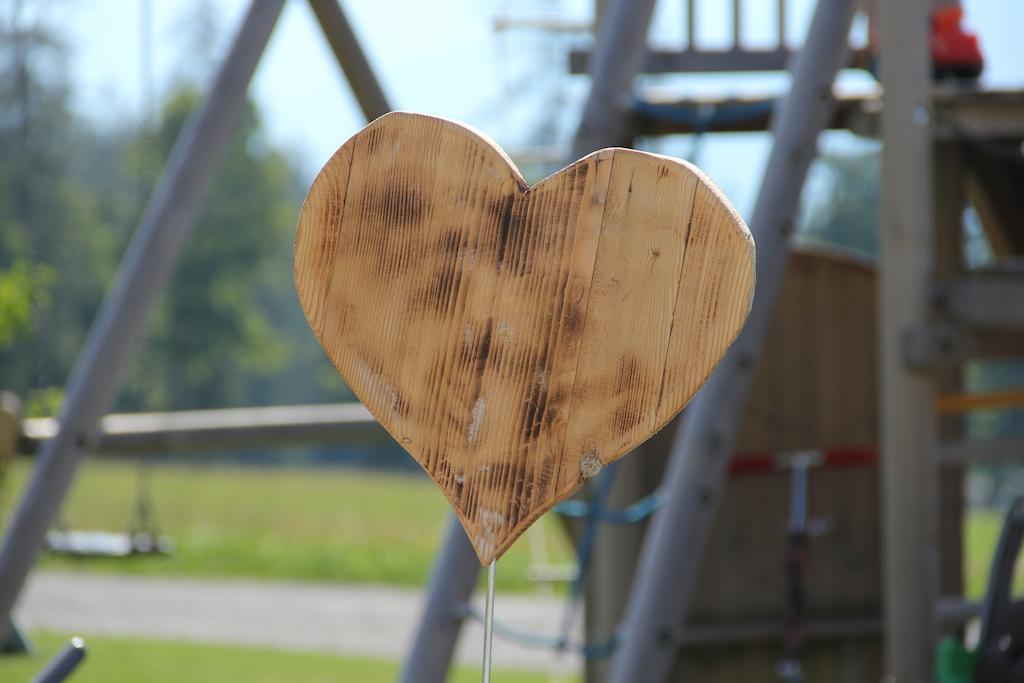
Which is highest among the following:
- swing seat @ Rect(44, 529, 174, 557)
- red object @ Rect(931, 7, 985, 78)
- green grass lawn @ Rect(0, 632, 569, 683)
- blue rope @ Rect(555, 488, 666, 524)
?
red object @ Rect(931, 7, 985, 78)

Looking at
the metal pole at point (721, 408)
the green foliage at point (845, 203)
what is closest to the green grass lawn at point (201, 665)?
the metal pole at point (721, 408)

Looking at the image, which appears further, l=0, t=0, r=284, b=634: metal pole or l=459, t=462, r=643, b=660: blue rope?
l=459, t=462, r=643, b=660: blue rope

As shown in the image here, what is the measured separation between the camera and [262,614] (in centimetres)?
1211

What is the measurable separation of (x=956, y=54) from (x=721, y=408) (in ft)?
4.40

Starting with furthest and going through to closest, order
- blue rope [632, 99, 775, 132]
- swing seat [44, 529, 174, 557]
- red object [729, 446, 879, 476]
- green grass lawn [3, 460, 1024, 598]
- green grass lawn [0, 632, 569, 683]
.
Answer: green grass lawn [3, 460, 1024, 598]
green grass lawn [0, 632, 569, 683]
red object [729, 446, 879, 476]
swing seat [44, 529, 174, 557]
blue rope [632, 99, 775, 132]

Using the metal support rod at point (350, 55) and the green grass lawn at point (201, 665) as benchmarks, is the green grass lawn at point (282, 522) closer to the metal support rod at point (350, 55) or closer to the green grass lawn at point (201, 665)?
the green grass lawn at point (201, 665)

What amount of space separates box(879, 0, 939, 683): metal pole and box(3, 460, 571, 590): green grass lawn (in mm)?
5082

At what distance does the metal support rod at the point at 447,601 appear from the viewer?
259cm

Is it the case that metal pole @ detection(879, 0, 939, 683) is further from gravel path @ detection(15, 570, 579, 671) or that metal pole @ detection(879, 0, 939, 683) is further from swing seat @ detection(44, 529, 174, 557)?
gravel path @ detection(15, 570, 579, 671)

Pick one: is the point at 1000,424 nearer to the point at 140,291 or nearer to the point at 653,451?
the point at 653,451

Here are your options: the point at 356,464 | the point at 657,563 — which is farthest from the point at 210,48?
the point at 657,563

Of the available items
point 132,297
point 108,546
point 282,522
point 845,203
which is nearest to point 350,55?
point 132,297

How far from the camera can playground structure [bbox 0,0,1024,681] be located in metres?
2.76

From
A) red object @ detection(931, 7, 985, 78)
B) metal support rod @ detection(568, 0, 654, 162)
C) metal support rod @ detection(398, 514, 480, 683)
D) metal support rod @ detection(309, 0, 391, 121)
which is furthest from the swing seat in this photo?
red object @ detection(931, 7, 985, 78)
